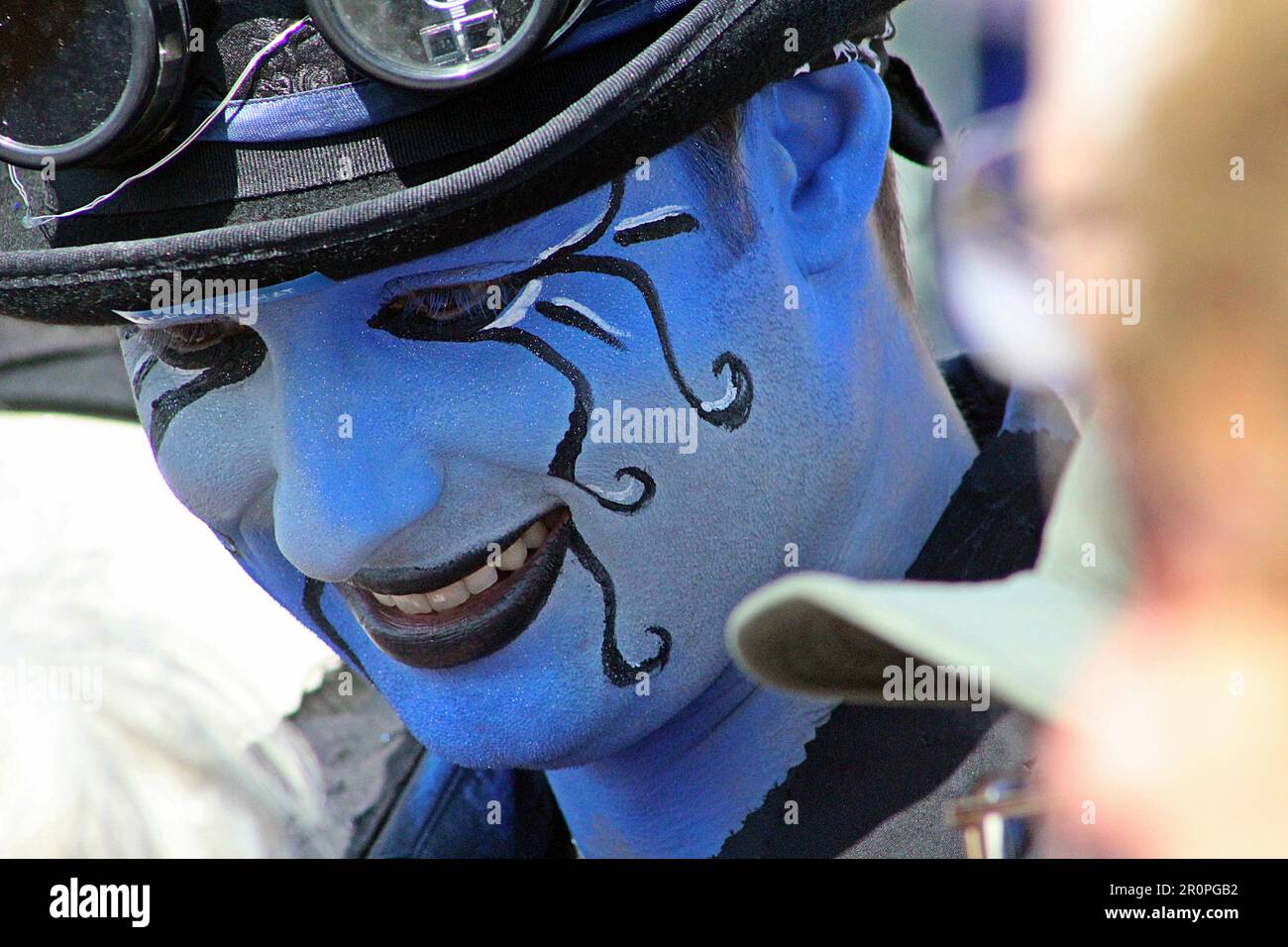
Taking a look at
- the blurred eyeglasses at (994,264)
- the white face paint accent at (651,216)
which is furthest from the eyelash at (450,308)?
the blurred eyeglasses at (994,264)

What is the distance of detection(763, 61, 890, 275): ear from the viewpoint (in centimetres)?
160

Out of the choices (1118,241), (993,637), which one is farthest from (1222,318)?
(993,637)

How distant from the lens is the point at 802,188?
1626 mm

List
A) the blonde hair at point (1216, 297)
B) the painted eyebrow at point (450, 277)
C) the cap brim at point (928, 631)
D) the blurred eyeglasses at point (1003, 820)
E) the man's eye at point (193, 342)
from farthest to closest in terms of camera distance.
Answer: the man's eye at point (193, 342) < the painted eyebrow at point (450, 277) < the blurred eyeglasses at point (1003, 820) < the cap brim at point (928, 631) < the blonde hair at point (1216, 297)

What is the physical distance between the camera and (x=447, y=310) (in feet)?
4.85

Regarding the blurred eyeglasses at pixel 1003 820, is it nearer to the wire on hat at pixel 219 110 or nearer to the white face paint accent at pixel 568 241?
the white face paint accent at pixel 568 241

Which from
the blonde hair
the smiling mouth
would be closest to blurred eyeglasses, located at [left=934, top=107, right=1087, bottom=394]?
the smiling mouth

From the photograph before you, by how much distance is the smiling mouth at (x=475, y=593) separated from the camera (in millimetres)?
1583

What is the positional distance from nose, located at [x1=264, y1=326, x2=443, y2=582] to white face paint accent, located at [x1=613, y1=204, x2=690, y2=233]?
0.26 m

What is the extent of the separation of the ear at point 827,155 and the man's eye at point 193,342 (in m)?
0.54

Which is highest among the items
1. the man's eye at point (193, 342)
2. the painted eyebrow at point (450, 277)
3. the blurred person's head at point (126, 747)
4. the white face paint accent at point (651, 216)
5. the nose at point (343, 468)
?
the white face paint accent at point (651, 216)

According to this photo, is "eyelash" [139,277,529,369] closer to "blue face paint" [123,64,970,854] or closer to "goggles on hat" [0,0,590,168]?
"blue face paint" [123,64,970,854]

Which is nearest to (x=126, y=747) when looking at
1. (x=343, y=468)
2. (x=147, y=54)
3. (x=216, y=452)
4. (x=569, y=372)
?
(x=216, y=452)

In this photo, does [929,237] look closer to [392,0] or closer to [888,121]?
[888,121]
